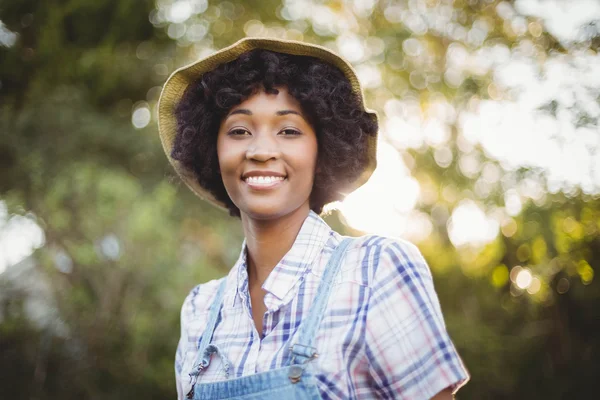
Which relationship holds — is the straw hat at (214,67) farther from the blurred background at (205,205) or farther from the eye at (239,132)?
the blurred background at (205,205)

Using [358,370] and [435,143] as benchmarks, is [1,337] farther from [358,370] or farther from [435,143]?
[435,143]

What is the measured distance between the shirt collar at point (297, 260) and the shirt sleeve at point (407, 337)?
9.7 inches

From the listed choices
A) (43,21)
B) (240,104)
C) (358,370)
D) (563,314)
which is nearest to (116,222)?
(43,21)

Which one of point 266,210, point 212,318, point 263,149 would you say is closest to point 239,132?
point 263,149

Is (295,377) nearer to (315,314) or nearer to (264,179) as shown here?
(315,314)

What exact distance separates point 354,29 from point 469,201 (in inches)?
82.6

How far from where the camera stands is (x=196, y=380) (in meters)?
1.43

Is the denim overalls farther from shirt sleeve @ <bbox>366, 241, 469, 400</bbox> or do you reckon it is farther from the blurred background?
the blurred background

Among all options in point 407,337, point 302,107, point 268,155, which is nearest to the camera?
point 407,337

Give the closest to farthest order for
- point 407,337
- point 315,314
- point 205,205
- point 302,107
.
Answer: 1. point 407,337
2. point 315,314
3. point 302,107
4. point 205,205

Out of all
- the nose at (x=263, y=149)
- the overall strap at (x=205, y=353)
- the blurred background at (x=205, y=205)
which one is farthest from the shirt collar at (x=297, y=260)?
the blurred background at (x=205, y=205)

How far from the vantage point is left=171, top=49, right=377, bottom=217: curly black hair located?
1493 mm

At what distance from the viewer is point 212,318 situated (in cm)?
152

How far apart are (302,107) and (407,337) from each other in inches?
27.5
